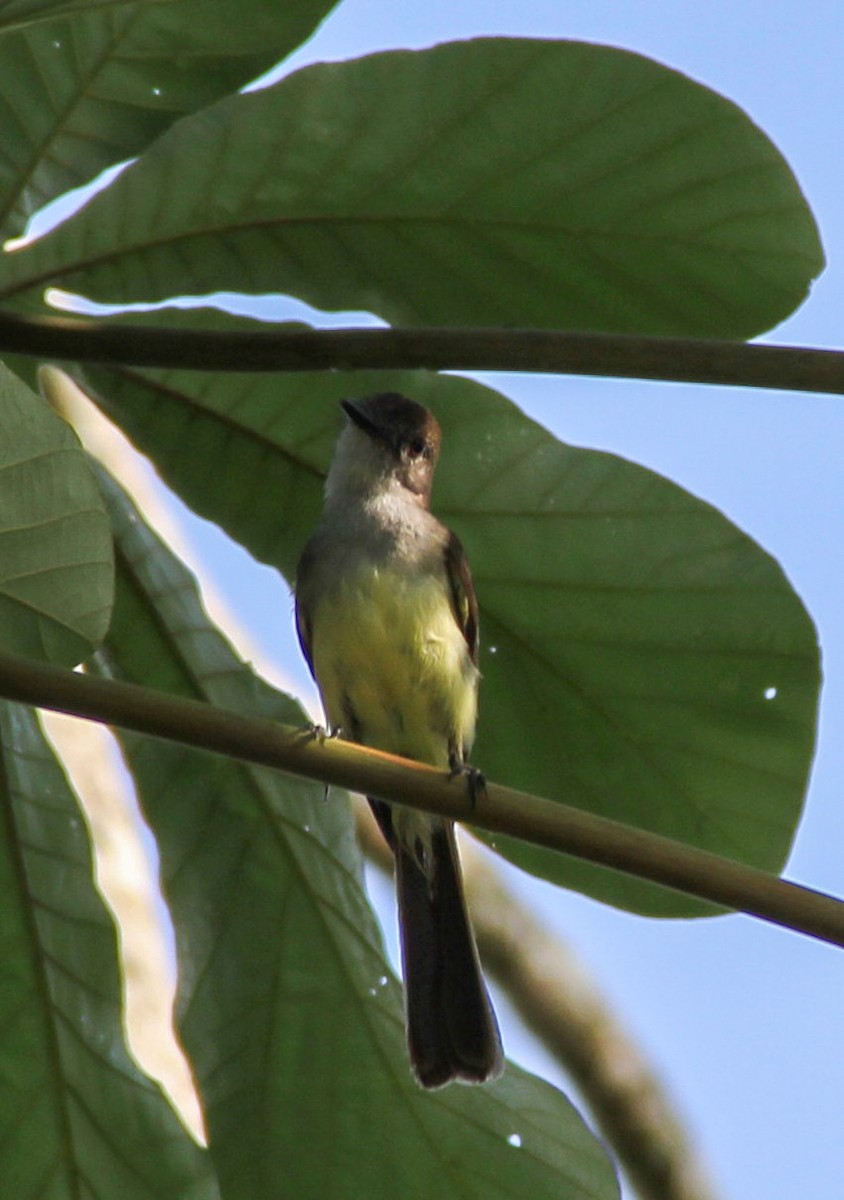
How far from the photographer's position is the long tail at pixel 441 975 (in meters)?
2.15

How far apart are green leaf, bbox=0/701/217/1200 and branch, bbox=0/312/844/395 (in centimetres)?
50

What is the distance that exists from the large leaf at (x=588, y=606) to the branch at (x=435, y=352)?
40 cm

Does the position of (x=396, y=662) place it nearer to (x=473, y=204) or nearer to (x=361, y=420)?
(x=361, y=420)

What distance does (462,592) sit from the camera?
2.59 meters

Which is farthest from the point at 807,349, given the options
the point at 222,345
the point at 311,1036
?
the point at 311,1036

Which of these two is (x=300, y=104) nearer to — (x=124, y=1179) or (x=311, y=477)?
(x=311, y=477)

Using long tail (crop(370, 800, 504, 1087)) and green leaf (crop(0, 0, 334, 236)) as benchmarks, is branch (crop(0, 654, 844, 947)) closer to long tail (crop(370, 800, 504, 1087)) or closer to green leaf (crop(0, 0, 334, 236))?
long tail (crop(370, 800, 504, 1087))

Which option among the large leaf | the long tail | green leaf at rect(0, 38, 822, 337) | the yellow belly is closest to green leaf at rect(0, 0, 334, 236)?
green leaf at rect(0, 38, 822, 337)

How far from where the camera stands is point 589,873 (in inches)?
90.0

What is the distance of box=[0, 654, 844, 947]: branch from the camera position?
4.25ft

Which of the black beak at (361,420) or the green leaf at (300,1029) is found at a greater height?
the black beak at (361,420)

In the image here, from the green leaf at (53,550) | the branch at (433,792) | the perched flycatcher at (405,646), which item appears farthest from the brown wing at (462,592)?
the branch at (433,792)

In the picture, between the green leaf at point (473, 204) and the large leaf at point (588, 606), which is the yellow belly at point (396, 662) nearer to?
the large leaf at point (588, 606)

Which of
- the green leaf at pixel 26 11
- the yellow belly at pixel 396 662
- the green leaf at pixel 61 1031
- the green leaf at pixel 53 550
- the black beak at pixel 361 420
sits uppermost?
the black beak at pixel 361 420
